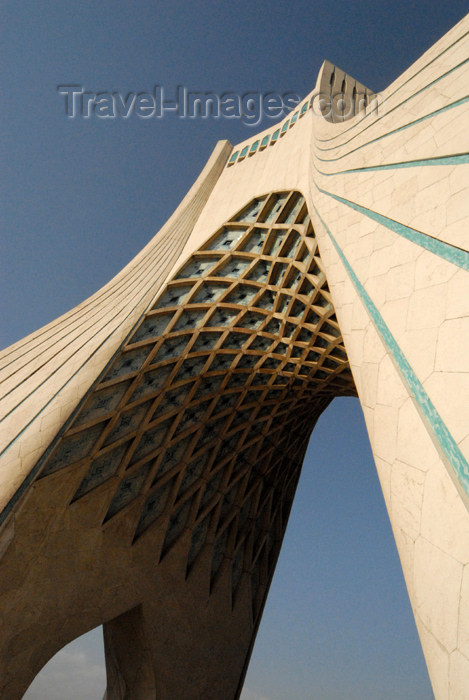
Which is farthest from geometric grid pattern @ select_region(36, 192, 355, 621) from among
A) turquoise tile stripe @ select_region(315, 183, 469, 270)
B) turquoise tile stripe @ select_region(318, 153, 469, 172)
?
turquoise tile stripe @ select_region(315, 183, 469, 270)

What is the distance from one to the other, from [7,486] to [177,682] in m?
5.91

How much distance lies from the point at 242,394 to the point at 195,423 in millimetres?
1131

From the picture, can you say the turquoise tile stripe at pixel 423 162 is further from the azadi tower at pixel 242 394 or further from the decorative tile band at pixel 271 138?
the decorative tile band at pixel 271 138

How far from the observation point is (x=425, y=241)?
123 inches

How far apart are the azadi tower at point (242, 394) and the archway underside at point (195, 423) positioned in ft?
0.13

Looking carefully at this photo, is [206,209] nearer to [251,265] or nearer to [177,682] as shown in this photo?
[251,265]

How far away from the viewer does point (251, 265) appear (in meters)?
7.92

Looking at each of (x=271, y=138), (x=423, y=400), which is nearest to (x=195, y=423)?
(x=423, y=400)

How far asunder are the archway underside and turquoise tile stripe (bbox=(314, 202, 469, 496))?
3929mm

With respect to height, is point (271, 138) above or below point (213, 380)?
above

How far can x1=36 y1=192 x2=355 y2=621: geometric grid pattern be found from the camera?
725 centimetres

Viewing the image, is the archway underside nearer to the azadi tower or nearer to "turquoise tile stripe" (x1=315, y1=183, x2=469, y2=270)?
the azadi tower

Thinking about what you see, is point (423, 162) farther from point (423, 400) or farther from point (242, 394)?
point (242, 394)

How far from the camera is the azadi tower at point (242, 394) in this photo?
255cm
